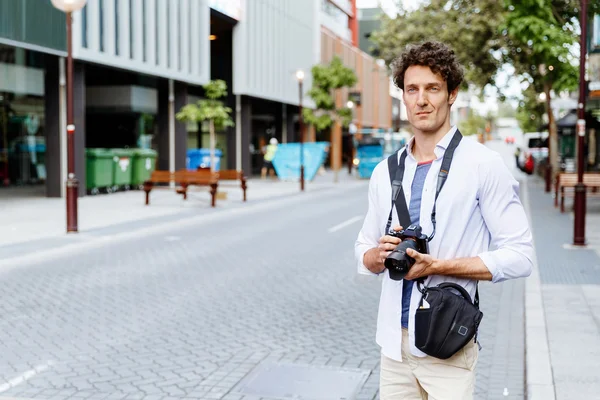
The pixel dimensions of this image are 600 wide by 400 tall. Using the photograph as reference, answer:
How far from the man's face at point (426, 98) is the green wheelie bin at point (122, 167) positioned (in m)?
23.8

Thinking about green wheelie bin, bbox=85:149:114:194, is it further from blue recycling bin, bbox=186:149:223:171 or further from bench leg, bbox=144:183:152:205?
blue recycling bin, bbox=186:149:223:171

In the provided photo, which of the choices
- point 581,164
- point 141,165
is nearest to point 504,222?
point 581,164

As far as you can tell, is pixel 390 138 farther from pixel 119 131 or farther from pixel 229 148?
pixel 119 131

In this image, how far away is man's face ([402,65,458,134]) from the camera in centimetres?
273

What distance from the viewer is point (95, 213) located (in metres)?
18.5

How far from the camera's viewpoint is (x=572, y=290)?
872 centimetres

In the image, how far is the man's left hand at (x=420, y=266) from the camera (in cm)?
252

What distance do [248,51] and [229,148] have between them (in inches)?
182

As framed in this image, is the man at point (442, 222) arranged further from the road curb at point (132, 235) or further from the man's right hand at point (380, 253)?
the road curb at point (132, 235)

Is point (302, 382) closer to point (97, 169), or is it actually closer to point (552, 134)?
point (97, 169)

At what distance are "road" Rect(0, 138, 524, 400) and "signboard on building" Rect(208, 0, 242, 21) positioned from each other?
862 inches

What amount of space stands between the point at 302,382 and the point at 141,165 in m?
23.2

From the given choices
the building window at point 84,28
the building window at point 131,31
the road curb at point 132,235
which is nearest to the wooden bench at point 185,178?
the road curb at point 132,235

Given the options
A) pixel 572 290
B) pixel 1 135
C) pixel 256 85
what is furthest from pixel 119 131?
pixel 572 290
